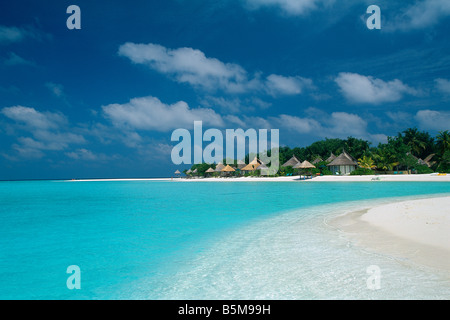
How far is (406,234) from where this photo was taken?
549cm

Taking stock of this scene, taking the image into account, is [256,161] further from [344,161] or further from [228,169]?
[344,161]

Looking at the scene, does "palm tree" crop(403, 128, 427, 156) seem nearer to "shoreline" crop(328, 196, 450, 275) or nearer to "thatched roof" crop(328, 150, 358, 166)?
"thatched roof" crop(328, 150, 358, 166)

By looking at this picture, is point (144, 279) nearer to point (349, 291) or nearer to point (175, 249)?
point (175, 249)

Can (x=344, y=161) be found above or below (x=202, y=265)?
above

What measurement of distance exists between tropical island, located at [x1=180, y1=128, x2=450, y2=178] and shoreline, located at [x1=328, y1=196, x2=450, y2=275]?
31.1 meters

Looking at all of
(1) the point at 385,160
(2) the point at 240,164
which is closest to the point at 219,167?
(2) the point at 240,164

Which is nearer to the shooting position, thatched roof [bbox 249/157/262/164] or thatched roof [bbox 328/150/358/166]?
thatched roof [bbox 328/150/358/166]

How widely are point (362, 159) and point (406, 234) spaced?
38219 mm

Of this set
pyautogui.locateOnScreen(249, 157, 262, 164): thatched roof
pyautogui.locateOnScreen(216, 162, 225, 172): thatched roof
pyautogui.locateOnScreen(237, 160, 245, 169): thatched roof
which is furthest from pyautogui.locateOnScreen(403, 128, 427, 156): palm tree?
pyautogui.locateOnScreen(216, 162, 225, 172): thatched roof

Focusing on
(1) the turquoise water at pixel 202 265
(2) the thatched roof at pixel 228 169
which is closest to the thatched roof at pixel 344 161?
(2) the thatched roof at pixel 228 169

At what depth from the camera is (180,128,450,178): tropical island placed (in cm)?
3684

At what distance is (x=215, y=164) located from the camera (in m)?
66.8

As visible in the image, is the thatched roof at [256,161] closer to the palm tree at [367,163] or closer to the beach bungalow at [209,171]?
the beach bungalow at [209,171]
